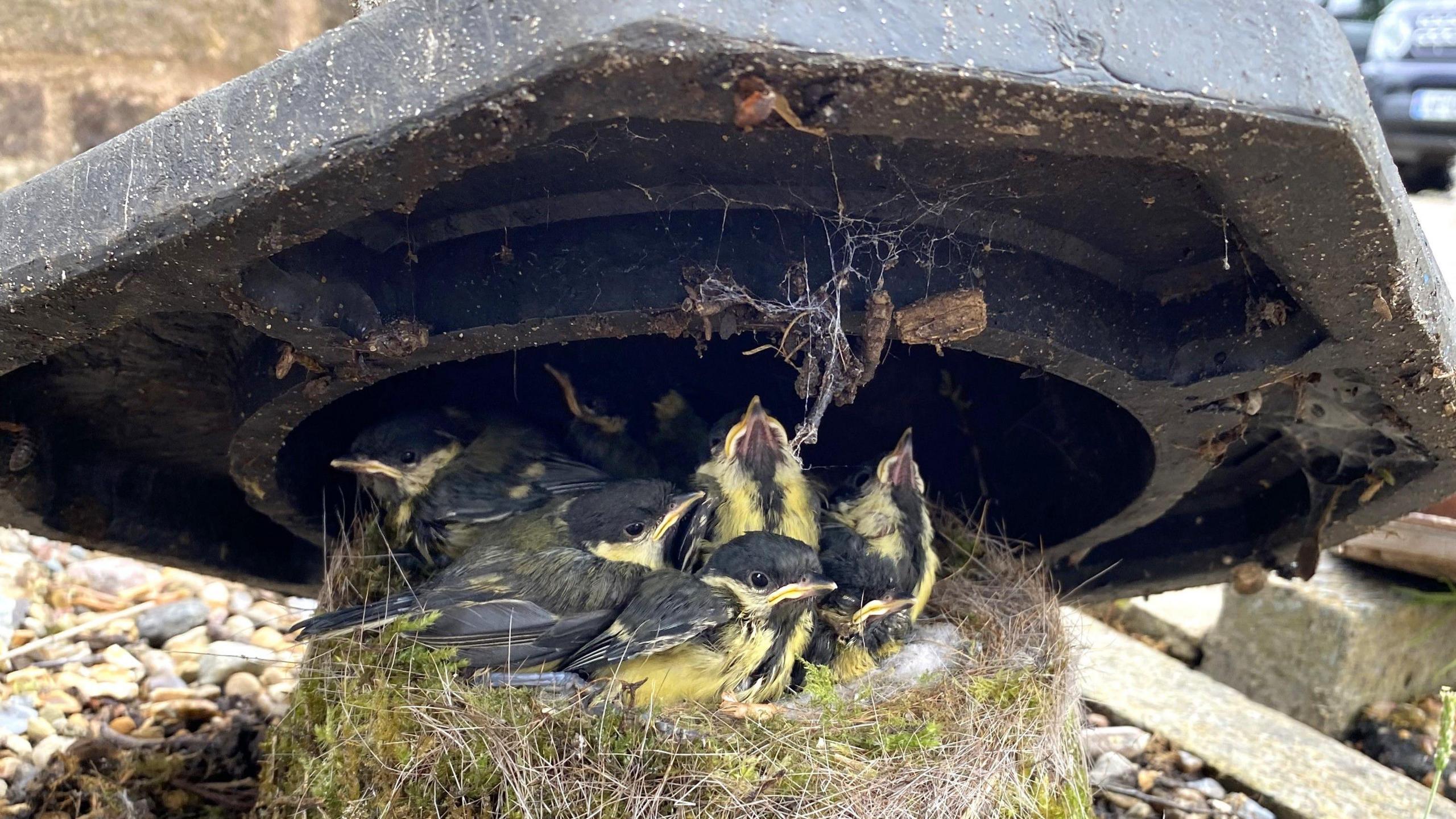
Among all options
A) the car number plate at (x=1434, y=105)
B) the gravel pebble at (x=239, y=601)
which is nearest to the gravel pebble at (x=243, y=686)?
the gravel pebble at (x=239, y=601)

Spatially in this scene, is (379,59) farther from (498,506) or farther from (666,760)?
(498,506)

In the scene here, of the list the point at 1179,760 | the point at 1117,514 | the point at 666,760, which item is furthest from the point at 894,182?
the point at 1179,760

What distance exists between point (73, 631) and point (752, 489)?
2095 mm

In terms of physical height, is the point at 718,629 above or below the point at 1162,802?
above

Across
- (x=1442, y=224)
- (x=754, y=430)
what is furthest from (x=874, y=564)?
(x=1442, y=224)

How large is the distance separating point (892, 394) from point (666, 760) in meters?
1.32

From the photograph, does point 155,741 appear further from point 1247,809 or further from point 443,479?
point 1247,809

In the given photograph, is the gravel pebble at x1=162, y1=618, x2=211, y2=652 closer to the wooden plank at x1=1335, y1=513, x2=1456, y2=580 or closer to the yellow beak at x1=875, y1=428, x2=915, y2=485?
the yellow beak at x1=875, y1=428, x2=915, y2=485

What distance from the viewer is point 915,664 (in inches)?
86.3

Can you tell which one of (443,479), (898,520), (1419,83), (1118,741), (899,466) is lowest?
(1118,741)

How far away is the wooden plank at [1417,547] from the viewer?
367 cm

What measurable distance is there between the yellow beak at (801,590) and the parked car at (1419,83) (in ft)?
28.9

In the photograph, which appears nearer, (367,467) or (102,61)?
(367,467)

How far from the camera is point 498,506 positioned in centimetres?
235
